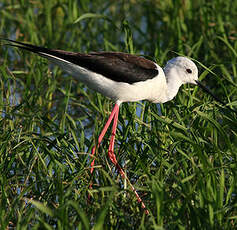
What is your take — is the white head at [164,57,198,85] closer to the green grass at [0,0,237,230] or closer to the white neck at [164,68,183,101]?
the white neck at [164,68,183,101]

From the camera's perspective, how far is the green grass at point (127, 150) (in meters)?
3.28

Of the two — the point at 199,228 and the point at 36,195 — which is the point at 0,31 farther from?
the point at 199,228

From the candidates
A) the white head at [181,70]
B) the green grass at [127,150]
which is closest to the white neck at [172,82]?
the white head at [181,70]

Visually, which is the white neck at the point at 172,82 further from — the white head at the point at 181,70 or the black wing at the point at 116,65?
the black wing at the point at 116,65

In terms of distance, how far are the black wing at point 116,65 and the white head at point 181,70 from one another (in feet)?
0.62

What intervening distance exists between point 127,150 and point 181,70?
2.99ft

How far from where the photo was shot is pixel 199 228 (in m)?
3.26

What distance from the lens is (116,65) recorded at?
438 cm

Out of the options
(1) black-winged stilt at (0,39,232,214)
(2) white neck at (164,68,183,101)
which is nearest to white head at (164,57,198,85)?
(2) white neck at (164,68,183,101)

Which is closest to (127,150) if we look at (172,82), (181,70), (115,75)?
(115,75)

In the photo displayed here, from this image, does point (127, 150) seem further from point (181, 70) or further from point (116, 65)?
point (181, 70)

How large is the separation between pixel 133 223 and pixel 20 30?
4.18 meters

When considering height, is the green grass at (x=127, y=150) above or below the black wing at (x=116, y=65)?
below

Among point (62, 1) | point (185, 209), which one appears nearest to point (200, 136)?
point (185, 209)
